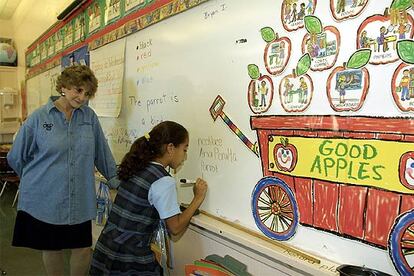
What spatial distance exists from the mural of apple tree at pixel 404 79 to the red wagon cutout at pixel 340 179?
0.04m

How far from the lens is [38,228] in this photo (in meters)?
1.80

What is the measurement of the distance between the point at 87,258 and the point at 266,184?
1.23 metres

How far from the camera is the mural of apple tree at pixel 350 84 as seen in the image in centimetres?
96

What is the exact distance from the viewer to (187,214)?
4.82 feet

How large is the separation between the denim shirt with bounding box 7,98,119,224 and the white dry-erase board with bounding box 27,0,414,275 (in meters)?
0.57

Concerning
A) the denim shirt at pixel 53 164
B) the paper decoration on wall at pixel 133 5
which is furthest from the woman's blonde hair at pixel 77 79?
the paper decoration on wall at pixel 133 5

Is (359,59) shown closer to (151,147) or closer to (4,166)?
(151,147)

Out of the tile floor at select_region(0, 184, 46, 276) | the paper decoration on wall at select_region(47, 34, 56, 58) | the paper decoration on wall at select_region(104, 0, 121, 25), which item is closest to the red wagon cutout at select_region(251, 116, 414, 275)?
the paper decoration on wall at select_region(104, 0, 121, 25)

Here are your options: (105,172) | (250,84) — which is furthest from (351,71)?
(105,172)

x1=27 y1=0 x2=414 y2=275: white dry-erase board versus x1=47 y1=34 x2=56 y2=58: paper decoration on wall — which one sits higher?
x1=47 y1=34 x2=56 y2=58: paper decoration on wall

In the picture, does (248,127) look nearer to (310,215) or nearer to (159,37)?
(310,215)

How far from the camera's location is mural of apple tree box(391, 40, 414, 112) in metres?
0.86

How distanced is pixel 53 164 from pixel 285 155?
3.80 ft

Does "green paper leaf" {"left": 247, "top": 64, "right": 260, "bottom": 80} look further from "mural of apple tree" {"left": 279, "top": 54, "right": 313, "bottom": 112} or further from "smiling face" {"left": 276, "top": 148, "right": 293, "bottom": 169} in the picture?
"smiling face" {"left": 276, "top": 148, "right": 293, "bottom": 169}
